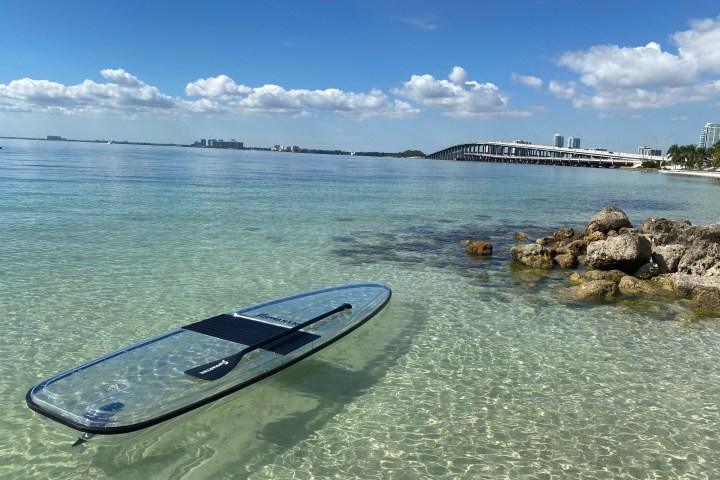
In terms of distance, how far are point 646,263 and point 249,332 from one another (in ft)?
40.5

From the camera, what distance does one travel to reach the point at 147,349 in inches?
303

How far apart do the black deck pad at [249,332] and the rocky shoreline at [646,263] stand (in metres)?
8.05

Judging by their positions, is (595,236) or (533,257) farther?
(595,236)

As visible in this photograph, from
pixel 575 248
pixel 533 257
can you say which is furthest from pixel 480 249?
pixel 575 248

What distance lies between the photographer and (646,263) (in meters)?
14.9

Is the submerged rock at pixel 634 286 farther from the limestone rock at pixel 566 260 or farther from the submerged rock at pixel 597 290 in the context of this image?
the limestone rock at pixel 566 260

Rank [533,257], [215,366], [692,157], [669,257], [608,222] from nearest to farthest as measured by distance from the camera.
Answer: [215,366]
[669,257]
[533,257]
[608,222]
[692,157]

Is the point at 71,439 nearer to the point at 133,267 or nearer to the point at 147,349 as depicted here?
the point at 147,349

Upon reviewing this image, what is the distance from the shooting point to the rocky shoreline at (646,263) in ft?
41.9

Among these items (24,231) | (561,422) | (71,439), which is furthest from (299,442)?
(24,231)

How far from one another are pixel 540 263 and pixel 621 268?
2.35 metres

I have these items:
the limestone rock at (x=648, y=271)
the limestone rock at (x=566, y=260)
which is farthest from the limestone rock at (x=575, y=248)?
the limestone rock at (x=648, y=271)

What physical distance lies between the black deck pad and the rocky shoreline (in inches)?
317

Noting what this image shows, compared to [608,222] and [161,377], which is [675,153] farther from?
[161,377]
